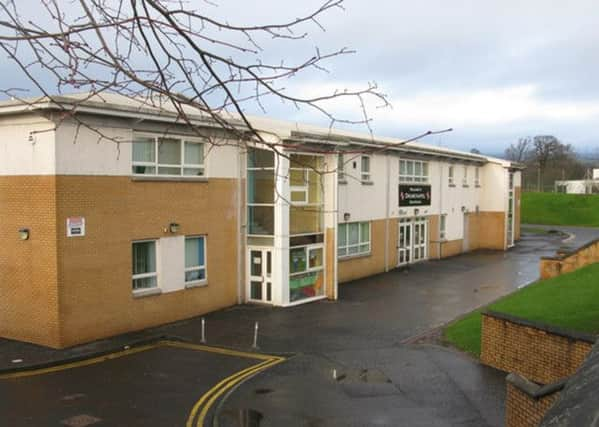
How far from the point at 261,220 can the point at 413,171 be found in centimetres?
1332

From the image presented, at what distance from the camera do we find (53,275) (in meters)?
15.3

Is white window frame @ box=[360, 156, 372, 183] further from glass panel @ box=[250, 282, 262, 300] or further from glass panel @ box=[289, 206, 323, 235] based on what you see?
glass panel @ box=[250, 282, 262, 300]

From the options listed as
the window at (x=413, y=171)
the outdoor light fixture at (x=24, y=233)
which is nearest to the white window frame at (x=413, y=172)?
the window at (x=413, y=171)

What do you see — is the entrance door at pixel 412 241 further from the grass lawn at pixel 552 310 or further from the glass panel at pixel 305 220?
the grass lawn at pixel 552 310

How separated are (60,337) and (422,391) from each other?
877 centimetres

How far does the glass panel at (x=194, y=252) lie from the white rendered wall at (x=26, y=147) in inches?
199

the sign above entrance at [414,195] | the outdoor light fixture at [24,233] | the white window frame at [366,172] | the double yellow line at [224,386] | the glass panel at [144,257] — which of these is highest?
the white window frame at [366,172]

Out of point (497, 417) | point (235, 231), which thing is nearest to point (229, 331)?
point (235, 231)

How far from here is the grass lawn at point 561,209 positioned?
63.4 meters

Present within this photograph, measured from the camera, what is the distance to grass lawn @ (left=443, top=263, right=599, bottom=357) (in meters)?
14.1

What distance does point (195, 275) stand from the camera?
19.3m

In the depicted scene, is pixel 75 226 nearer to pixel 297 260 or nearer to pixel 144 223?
pixel 144 223

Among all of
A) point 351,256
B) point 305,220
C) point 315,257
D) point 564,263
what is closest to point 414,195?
point 351,256

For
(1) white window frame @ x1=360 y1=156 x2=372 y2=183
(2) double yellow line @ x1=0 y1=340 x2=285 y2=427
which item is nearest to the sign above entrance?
(1) white window frame @ x1=360 y1=156 x2=372 y2=183
